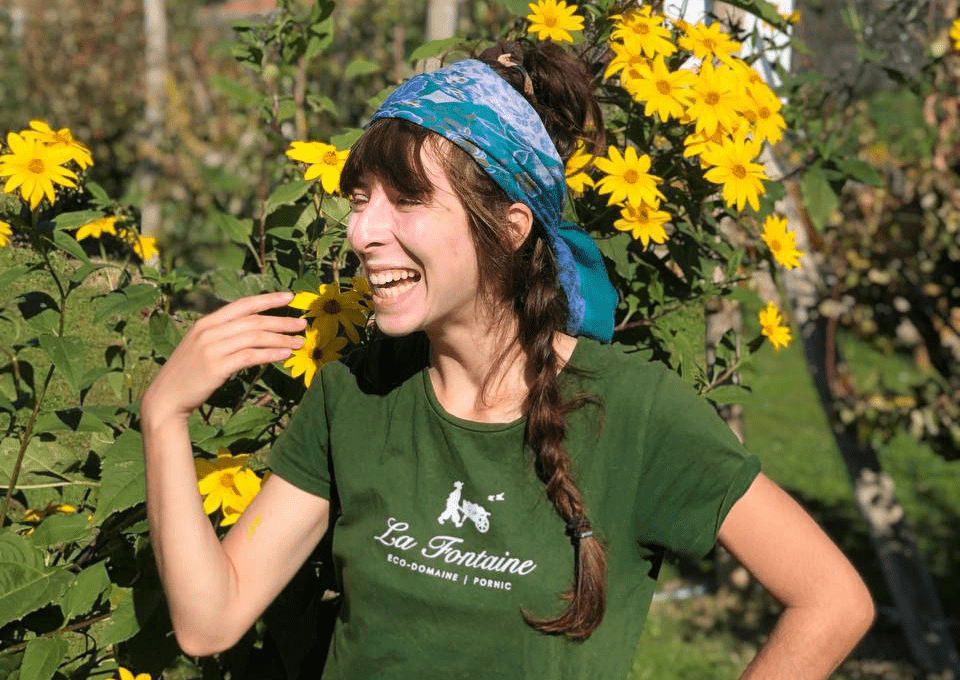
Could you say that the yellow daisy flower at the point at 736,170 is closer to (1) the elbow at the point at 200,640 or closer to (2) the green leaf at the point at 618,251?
(2) the green leaf at the point at 618,251

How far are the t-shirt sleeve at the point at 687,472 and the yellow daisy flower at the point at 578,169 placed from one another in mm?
510

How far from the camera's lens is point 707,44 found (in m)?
2.09

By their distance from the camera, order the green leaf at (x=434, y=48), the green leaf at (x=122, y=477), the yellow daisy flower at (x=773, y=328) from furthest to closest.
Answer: the green leaf at (x=434, y=48)
the yellow daisy flower at (x=773, y=328)
the green leaf at (x=122, y=477)

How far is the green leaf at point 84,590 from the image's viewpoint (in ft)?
5.97

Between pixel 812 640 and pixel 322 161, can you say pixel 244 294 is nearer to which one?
pixel 322 161

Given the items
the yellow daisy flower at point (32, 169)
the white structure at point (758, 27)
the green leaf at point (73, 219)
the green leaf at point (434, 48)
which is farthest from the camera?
the white structure at point (758, 27)

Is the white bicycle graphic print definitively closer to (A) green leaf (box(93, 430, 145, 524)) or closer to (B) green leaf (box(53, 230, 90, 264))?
(A) green leaf (box(93, 430, 145, 524))

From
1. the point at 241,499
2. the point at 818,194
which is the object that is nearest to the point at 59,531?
the point at 241,499

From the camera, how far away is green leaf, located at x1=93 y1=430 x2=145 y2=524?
1776 millimetres

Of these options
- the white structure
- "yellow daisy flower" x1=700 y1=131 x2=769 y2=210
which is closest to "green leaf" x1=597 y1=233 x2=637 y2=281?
"yellow daisy flower" x1=700 y1=131 x2=769 y2=210

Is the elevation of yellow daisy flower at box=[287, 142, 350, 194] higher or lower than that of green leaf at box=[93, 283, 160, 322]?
higher

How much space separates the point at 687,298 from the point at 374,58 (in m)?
4.46

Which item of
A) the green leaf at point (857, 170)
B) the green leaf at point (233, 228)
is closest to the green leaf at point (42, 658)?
the green leaf at point (233, 228)

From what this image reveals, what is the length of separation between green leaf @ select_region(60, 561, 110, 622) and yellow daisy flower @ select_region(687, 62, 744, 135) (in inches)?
47.0
